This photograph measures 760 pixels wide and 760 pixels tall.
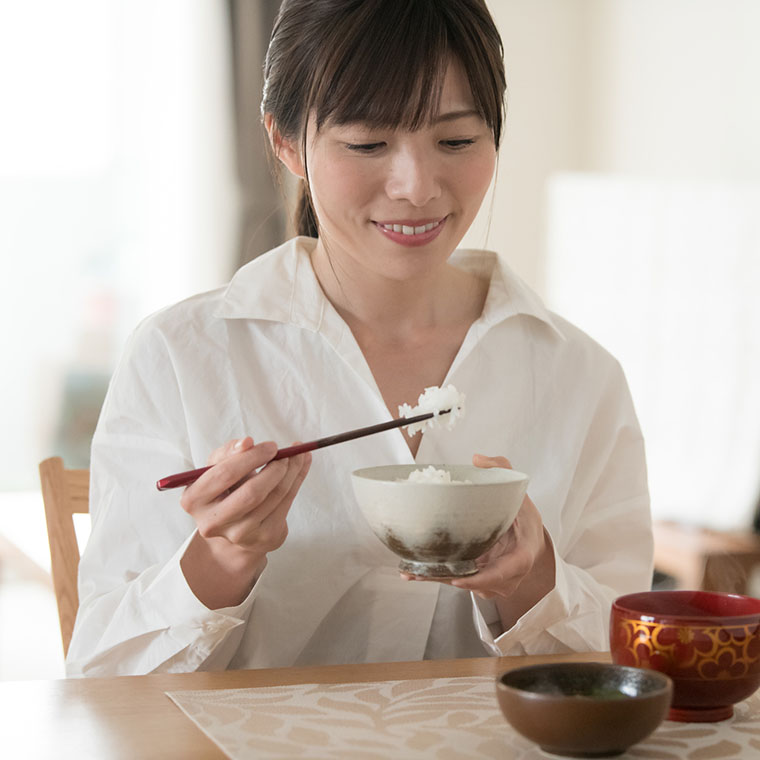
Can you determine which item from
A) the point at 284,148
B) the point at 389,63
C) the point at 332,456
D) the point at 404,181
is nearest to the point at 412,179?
the point at 404,181

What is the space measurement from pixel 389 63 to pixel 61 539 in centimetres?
71

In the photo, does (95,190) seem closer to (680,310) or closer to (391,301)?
Result: (680,310)

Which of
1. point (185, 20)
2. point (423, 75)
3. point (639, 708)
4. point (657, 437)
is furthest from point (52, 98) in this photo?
point (639, 708)

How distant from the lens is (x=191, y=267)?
3.67 metres

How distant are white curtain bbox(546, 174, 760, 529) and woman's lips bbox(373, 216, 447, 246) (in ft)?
7.09

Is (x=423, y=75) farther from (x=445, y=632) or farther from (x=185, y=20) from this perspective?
(x=185, y=20)

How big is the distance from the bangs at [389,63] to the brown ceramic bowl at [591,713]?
683 mm

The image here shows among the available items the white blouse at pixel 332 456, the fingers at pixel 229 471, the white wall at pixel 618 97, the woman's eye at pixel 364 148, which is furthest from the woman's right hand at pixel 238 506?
the white wall at pixel 618 97

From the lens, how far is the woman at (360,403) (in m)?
1.21

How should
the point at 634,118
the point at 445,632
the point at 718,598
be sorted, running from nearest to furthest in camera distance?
the point at 718,598
the point at 445,632
the point at 634,118

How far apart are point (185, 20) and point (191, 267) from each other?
2.71 ft

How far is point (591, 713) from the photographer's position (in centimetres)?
76

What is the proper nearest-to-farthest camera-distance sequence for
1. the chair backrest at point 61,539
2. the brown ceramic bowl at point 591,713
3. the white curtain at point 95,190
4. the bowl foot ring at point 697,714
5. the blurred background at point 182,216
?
the brown ceramic bowl at point 591,713, the bowl foot ring at point 697,714, the chair backrest at point 61,539, the blurred background at point 182,216, the white curtain at point 95,190

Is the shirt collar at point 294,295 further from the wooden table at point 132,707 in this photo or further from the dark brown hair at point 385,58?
the wooden table at point 132,707
